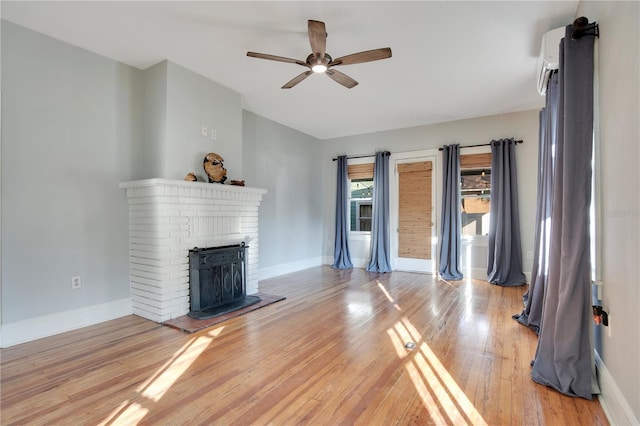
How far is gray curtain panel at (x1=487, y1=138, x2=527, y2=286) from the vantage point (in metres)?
4.90

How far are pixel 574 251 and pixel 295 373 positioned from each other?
206cm

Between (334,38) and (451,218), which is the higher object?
(334,38)

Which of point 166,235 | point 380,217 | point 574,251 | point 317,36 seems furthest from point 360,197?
point 574,251

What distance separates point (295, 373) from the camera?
7.23ft

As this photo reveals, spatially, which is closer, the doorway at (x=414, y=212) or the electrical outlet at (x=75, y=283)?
the electrical outlet at (x=75, y=283)

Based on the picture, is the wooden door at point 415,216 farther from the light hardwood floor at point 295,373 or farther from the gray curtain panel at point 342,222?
the light hardwood floor at point 295,373

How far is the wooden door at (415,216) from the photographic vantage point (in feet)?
19.0

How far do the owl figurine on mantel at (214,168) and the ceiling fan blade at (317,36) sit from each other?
5.96 feet

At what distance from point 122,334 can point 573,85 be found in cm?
423

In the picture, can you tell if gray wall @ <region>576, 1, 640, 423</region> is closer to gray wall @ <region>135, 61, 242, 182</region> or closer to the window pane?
the window pane

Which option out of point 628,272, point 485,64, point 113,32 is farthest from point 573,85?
point 113,32

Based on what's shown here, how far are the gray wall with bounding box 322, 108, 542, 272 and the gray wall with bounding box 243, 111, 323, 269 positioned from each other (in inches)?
9.4

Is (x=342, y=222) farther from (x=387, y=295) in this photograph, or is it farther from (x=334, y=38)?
(x=334, y=38)

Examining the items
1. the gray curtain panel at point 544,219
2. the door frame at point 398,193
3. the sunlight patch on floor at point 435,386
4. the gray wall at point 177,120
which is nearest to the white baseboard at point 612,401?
the sunlight patch on floor at point 435,386
